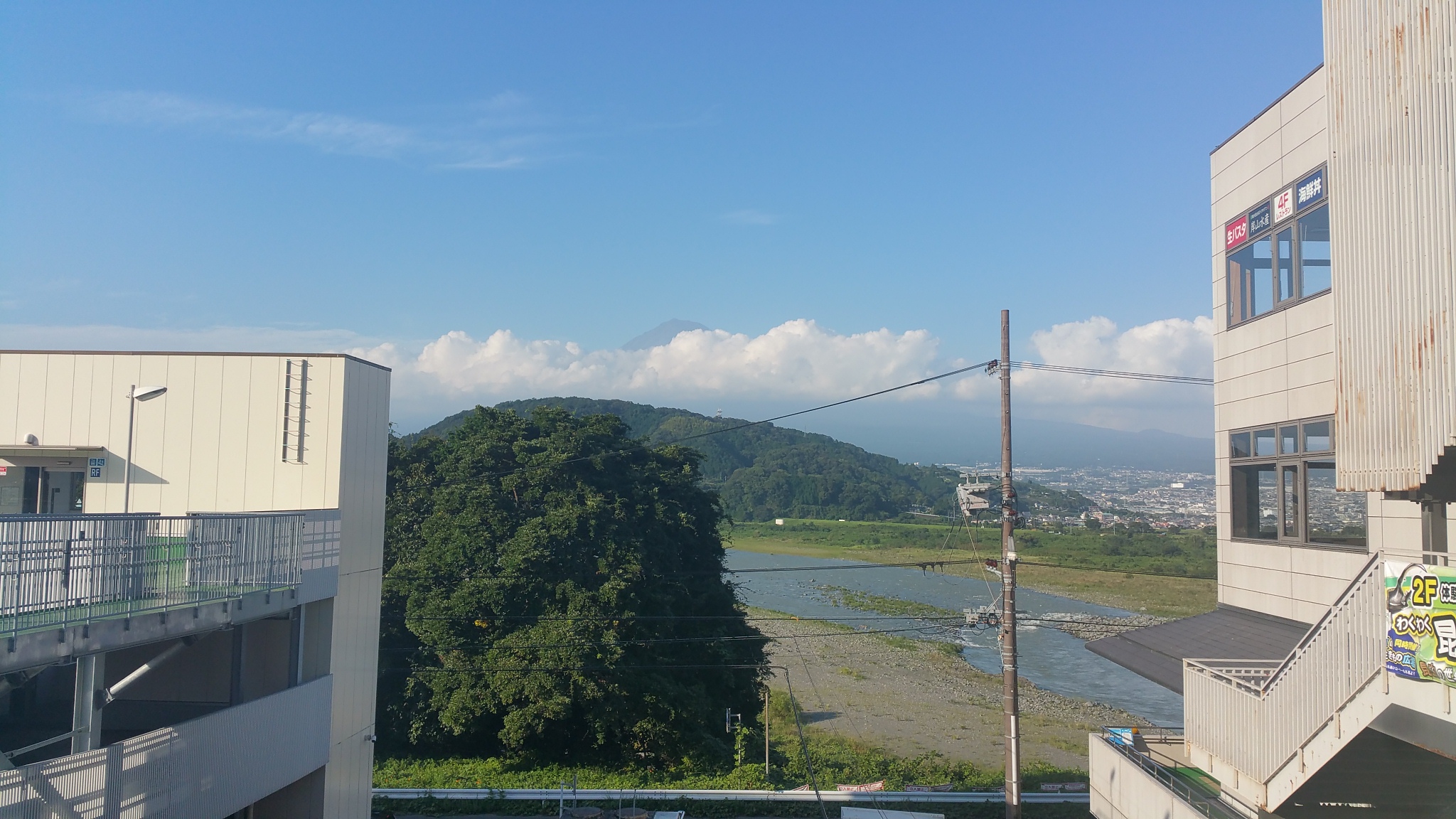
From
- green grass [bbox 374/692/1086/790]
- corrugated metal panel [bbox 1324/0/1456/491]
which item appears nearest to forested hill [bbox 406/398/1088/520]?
green grass [bbox 374/692/1086/790]

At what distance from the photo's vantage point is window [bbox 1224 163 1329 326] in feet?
34.0

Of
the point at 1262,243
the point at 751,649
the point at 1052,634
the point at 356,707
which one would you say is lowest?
the point at 1052,634

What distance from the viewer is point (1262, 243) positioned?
11578 mm

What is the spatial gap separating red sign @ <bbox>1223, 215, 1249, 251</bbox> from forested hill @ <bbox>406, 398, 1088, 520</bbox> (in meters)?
76.9

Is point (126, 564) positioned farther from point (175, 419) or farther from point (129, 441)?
point (175, 419)

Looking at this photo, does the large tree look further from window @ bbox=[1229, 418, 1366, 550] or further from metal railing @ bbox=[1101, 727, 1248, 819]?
window @ bbox=[1229, 418, 1366, 550]

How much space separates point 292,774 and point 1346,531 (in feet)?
42.8

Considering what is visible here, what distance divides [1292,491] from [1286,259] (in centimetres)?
286

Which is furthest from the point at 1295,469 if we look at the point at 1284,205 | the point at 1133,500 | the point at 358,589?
the point at 1133,500

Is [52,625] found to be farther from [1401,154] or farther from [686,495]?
[686,495]

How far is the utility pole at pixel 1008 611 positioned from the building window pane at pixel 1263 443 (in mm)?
3113

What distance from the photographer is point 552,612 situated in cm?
2355

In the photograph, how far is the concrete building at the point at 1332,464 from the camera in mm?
6887

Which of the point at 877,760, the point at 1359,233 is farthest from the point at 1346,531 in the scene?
the point at 877,760
